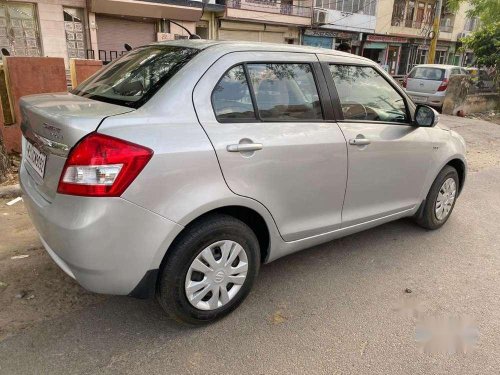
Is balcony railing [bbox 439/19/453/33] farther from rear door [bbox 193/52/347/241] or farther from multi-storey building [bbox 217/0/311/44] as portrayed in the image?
rear door [bbox 193/52/347/241]

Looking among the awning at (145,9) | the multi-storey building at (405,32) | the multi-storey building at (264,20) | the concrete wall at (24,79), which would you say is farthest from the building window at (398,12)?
the concrete wall at (24,79)

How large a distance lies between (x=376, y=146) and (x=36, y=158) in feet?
7.60

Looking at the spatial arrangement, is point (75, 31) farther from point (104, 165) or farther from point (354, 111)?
point (104, 165)

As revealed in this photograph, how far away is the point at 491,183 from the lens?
6004 mm

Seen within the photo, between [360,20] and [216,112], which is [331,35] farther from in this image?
[216,112]

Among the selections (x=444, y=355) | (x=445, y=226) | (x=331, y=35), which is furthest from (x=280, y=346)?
(x=331, y=35)

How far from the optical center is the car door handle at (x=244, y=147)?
2.32 m

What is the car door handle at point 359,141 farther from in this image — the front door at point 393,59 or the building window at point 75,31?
the front door at point 393,59

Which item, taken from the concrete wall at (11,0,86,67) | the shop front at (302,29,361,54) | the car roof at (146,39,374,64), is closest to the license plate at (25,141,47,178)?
the car roof at (146,39,374,64)

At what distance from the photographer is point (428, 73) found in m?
14.4

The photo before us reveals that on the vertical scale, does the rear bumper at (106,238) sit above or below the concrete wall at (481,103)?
above

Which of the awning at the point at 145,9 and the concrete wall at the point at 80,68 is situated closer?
the concrete wall at the point at 80,68

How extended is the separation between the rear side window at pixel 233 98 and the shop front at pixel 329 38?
25137mm

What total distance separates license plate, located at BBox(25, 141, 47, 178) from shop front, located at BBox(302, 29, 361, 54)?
25456 mm
